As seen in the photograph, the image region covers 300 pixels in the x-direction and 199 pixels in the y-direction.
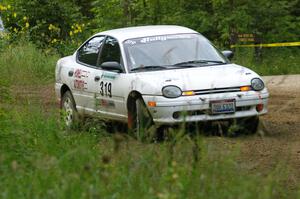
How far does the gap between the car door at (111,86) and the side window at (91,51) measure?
246mm

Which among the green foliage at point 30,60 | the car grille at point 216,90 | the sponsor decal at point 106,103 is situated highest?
the car grille at point 216,90

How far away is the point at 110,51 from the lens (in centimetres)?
1186

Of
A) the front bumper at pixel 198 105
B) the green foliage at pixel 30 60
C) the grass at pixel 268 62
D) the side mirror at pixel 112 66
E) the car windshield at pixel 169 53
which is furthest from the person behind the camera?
the grass at pixel 268 62

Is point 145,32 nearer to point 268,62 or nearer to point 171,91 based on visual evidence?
point 171,91

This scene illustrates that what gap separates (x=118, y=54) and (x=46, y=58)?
12880 millimetres

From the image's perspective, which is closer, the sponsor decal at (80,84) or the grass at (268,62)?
the sponsor decal at (80,84)

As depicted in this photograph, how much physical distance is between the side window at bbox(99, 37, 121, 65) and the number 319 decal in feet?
1.31

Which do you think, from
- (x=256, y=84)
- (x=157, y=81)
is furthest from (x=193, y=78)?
(x=256, y=84)

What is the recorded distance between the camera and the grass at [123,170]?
4895mm

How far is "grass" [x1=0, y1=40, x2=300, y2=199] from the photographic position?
489cm

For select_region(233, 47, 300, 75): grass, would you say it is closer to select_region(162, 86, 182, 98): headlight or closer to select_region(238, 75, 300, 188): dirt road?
select_region(238, 75, 300, 188): dirt road

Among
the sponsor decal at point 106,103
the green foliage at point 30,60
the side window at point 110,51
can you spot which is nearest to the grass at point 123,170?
the sponsor decal at point 106,103

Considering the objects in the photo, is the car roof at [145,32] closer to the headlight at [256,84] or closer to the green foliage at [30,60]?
the headlight at [256,84]

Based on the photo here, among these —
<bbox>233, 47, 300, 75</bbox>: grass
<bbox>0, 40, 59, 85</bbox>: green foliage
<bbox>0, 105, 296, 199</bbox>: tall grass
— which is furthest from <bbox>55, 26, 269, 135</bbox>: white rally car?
<bbox>233, 47, 300, 75</bbox>: grass
